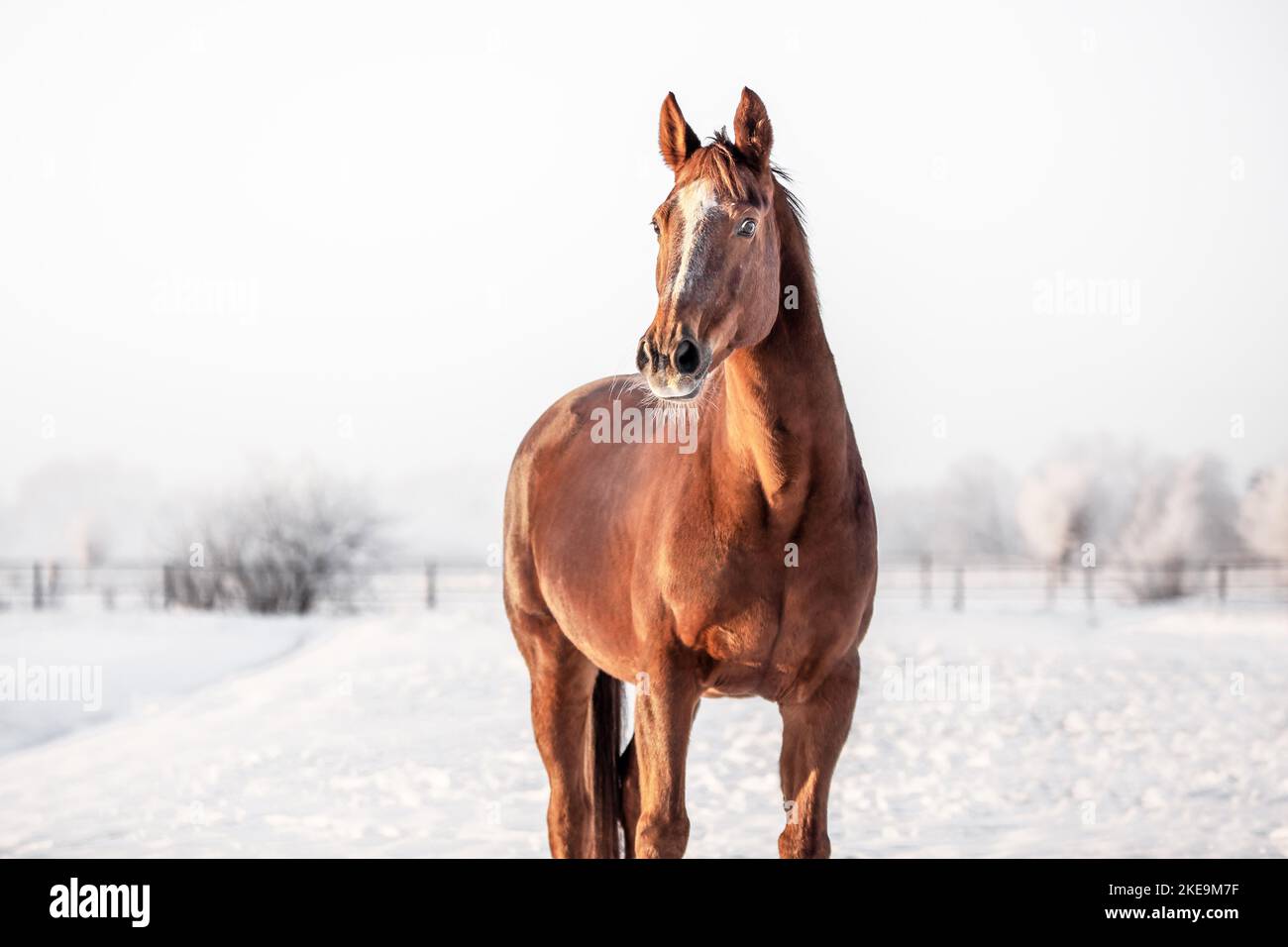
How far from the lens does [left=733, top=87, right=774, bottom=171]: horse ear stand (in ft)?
11.7

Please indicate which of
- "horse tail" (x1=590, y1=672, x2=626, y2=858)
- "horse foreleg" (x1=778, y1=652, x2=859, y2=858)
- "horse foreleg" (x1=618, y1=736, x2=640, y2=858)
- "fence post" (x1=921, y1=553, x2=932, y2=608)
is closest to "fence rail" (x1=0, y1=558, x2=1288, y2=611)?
"fence post" (x1=921, y1=553, x2=932, y2=608)

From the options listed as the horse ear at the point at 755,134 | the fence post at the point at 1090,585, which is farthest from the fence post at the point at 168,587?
the horse ear at the point at 755,134

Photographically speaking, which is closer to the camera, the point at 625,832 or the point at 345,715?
the point at 625,832

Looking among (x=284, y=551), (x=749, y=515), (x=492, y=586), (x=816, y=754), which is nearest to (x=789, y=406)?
(x=749, y=515)

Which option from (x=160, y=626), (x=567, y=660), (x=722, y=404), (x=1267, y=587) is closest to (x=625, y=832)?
(x=567, y=660)

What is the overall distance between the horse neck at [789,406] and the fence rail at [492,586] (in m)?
19.1

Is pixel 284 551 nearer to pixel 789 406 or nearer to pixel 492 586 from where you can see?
pixel 492 586

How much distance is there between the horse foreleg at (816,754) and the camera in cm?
378

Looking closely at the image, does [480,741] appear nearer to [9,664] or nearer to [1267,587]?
[9,664]

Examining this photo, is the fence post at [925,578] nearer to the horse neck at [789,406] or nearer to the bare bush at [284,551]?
the bare bush at [284,551]

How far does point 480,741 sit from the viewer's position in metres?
9.90
